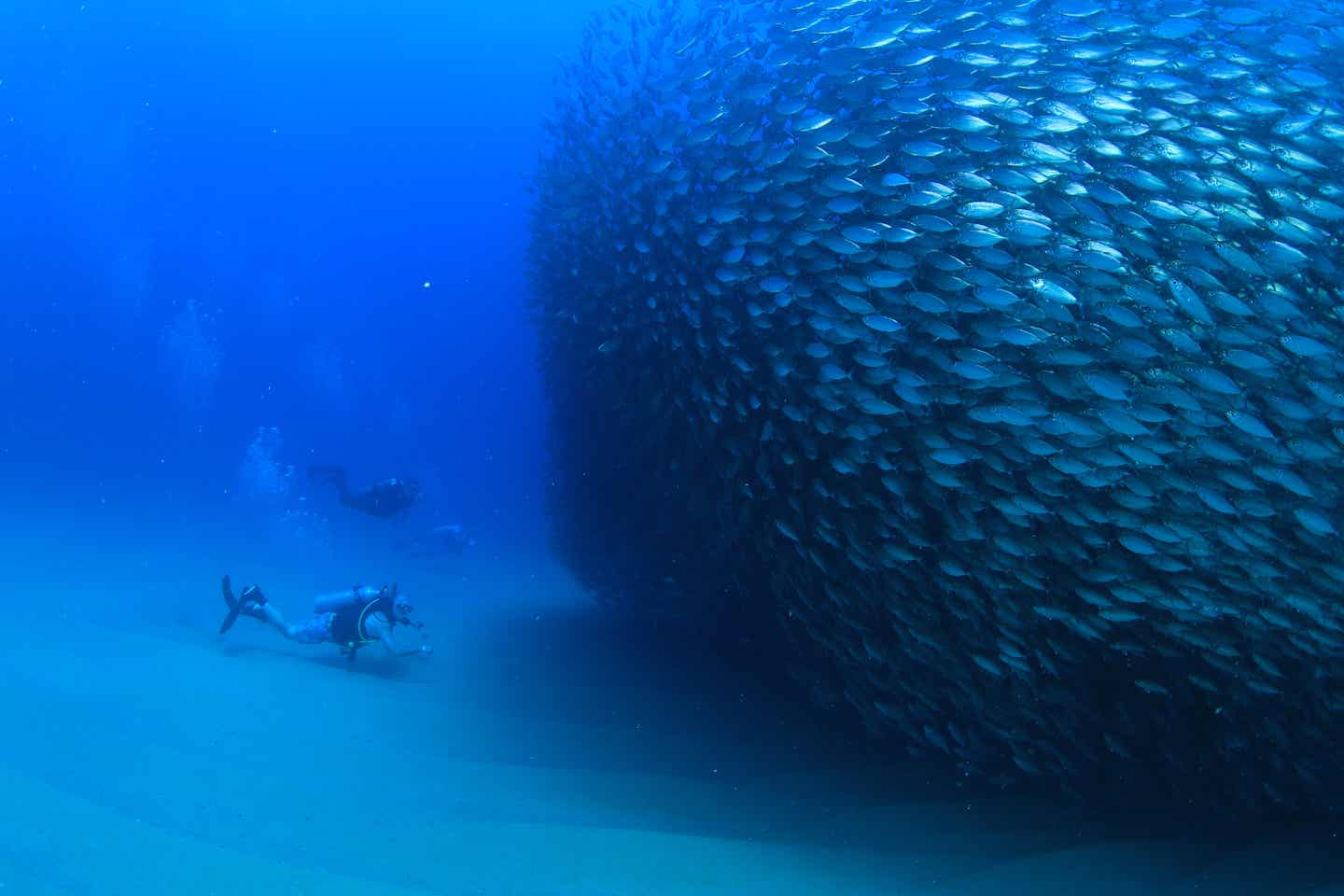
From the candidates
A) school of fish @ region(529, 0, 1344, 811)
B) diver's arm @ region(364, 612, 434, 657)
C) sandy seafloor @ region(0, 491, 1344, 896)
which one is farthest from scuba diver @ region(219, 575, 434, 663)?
school of fish @ region(529, 0, 1344, 811)

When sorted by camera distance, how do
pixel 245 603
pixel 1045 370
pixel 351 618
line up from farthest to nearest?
pixel 245 603 < pixel 351 618 < pixel 1045 370

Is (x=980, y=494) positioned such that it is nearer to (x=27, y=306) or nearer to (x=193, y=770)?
(x=193, y=770)

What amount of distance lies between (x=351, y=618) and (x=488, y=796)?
4742 millimetres

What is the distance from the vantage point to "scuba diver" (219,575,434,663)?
9.10 m

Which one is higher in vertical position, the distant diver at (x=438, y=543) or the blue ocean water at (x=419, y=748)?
the distant diver at (x=438, y=543)

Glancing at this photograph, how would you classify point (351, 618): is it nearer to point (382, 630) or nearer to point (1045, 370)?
point (382, 630)

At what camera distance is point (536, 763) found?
630 centimetres

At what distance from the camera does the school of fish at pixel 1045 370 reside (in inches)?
180

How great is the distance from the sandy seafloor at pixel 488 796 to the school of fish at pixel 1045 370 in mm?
671

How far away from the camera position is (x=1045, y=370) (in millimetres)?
4906

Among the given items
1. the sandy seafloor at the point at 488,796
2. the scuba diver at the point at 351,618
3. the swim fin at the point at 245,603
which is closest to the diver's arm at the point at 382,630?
the scuba diver at the point at 351,618

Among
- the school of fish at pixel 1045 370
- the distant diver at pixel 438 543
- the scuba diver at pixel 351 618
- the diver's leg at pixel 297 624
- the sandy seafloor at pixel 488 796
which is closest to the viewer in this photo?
the sandy seafloor at pixel 488 796

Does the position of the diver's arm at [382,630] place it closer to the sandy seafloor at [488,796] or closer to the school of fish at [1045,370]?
the sandy seafloor at [488,796]

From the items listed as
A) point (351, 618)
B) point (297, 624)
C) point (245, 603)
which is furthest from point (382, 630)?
point (245, 603)
